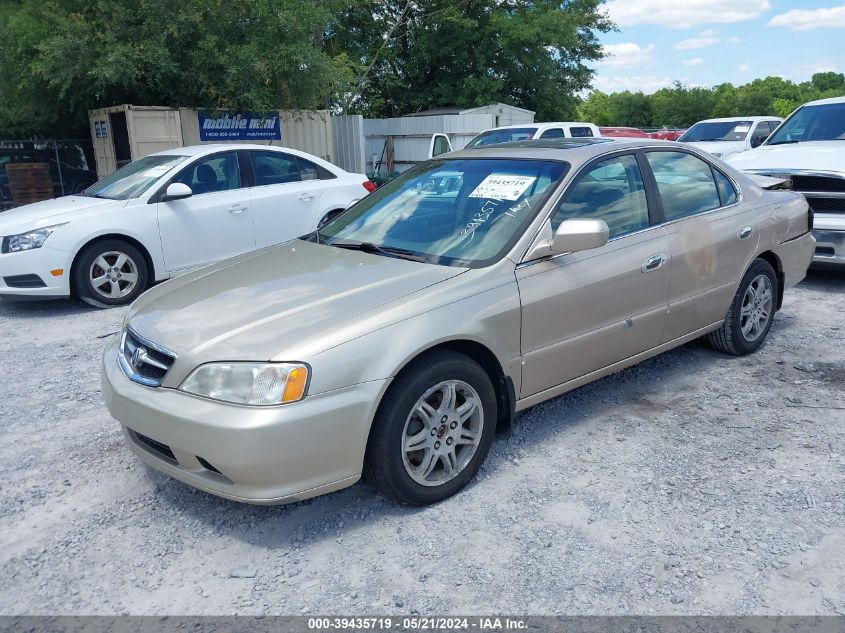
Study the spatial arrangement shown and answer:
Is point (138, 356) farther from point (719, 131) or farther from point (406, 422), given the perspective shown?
point (719, 131)

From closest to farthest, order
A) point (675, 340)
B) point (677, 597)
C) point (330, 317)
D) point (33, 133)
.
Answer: point (677, 597)
point (330, 317)
point (675, 340)
point (33, 133)

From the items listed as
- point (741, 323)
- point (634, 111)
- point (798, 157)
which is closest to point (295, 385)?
point (741, 323)

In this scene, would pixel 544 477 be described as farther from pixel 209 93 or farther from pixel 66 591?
pixel 209 93

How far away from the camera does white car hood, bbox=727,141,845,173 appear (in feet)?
23.0

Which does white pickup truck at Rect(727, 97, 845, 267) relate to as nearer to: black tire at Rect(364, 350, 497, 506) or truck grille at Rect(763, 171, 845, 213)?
truck grille at Rect(763, 171, 845, 213)

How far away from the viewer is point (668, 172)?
14.8 feet

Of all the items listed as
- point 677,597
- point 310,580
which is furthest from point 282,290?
point 677,597

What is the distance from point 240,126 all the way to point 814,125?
419 inches

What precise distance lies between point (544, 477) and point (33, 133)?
16861 millimetres

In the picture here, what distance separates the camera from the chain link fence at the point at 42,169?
14.5m

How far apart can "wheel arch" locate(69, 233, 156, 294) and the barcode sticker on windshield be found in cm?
445

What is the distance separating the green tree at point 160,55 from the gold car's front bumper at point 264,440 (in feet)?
35.7

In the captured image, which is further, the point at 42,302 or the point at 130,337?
the point at 42,302

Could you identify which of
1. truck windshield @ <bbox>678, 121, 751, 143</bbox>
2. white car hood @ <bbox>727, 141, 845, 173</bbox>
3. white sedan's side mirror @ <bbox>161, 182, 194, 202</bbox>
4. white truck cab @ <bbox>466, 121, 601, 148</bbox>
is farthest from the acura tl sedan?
truck windshield @ <bbox>678, 121, 751, 143</bbox>
